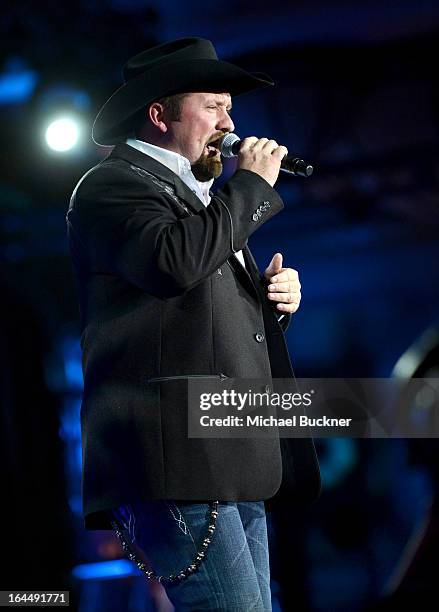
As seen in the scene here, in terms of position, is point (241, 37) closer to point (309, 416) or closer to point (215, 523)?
point (309, 416)

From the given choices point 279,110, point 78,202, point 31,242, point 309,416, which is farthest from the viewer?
point 279,110

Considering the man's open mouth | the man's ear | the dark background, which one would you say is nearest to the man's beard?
the man's open mouth

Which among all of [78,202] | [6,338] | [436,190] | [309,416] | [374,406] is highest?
[436,190]

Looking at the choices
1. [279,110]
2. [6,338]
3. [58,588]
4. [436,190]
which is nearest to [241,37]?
[279,110]

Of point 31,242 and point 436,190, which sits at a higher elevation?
point 436,190

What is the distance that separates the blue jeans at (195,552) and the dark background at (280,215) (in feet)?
6.55

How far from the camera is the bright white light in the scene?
12.0ft

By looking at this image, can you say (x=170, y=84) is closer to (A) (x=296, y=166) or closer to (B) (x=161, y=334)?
(A) (x=296, y=166)

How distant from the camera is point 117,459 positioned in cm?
155

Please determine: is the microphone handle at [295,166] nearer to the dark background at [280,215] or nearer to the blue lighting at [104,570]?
the dark background at [280,215]

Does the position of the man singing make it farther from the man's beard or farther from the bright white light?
the bright white light

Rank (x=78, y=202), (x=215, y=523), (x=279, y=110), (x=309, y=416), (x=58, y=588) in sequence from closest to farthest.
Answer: (x=215, y=523)
(x=78, y=202)
(x=309, y=416)
(x=58, y=588)
(x=279, y=110)

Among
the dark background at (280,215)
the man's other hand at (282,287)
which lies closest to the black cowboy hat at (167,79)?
the man's other hand at (282,287)

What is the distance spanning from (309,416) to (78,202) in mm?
592
